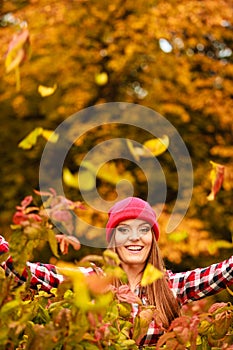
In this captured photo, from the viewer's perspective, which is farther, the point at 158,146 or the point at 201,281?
the point at 158,146

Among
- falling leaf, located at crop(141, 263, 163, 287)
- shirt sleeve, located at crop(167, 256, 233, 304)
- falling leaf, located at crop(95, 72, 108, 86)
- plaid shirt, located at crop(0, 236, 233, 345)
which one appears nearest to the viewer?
falling leaf, located at crop(141, 263, 163, 287)

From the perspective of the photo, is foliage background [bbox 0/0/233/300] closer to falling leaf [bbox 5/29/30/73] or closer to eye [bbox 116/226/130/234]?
eye [bbox 116/226/130/234]

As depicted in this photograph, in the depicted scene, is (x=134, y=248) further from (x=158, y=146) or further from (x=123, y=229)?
(x=158, y=146)

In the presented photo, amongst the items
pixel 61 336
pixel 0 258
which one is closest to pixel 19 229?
pixel 0 258

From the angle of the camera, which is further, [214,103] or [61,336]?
[214,103]

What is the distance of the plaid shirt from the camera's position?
188 cm

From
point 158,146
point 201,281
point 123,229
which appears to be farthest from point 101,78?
point 201,281

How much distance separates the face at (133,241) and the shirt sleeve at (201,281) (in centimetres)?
14

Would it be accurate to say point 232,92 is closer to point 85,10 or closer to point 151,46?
point 151,46

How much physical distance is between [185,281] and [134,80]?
12.1ft

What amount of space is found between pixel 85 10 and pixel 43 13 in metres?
0.42

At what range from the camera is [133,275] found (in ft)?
6.89

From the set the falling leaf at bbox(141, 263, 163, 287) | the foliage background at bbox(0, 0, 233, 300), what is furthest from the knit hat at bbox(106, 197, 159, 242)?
the foliage background at bbox(0, 0, 233, 300)

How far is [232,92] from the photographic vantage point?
523cm
